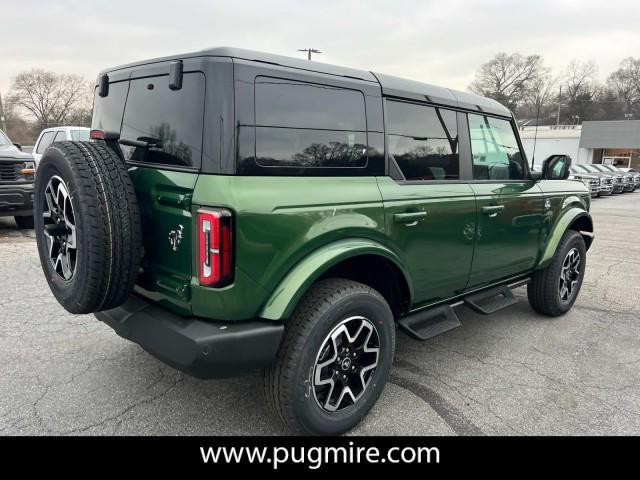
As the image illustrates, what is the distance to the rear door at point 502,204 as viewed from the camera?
348cm

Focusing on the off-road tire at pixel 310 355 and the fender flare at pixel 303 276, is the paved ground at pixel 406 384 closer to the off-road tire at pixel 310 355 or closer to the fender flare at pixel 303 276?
the off-road tire at pixel 310 355

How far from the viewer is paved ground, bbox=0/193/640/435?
8.80 ft

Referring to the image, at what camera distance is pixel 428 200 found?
2.97m

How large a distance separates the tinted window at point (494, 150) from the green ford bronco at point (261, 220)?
516 millimetres

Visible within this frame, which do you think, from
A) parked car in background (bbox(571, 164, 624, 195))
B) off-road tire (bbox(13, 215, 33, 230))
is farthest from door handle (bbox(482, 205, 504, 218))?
parked car in background (bbox(571, 164, 624, 195))

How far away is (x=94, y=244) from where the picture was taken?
2.15 metres

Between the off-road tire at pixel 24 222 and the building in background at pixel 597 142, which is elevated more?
the building in background at pixel 597 142

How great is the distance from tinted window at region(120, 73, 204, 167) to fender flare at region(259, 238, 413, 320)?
715 millimetres

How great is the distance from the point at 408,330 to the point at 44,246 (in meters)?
2.28

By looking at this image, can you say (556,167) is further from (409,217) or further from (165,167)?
(165,167)

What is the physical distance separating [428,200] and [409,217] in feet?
0.81

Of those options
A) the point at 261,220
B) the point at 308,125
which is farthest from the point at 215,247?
the point at 308,125

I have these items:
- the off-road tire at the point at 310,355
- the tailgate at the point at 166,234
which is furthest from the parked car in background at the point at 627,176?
the tailgate at the point at 166,234
